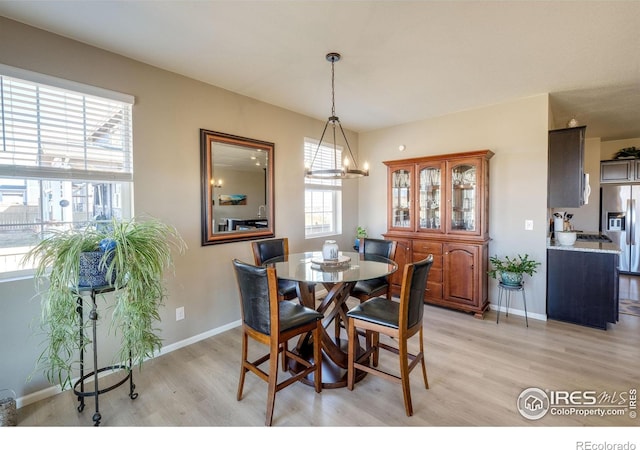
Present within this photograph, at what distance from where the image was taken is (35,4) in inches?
73.5

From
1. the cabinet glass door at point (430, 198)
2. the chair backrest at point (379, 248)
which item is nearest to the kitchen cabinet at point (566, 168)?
the cabinet glass door at point (430, 198)

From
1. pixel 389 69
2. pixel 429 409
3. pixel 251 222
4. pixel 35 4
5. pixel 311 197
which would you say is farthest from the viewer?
pixel 311 197

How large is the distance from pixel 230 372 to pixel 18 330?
1502mm

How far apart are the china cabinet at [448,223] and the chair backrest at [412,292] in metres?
1.86

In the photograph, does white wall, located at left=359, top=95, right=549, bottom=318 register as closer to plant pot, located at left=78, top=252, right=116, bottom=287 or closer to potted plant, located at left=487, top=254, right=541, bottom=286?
potted plant, located at left=487, top=254, right=541, bottom=286

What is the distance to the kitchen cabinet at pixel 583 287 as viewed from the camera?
10.5 ft

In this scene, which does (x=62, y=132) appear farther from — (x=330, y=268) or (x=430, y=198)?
(x=430, y=198)

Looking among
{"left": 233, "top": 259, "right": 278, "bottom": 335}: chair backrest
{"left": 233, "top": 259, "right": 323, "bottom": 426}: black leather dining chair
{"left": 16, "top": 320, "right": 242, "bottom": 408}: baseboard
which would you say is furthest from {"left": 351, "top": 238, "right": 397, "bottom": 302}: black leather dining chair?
{"left": 16, "top": 320, "right": 242, "bottom": 408}: baseboard

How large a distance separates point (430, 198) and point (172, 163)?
3202 millimetres

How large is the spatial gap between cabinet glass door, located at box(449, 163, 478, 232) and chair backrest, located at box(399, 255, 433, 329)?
2032 millimetres

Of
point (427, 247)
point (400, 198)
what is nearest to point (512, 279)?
point (427, 247)
